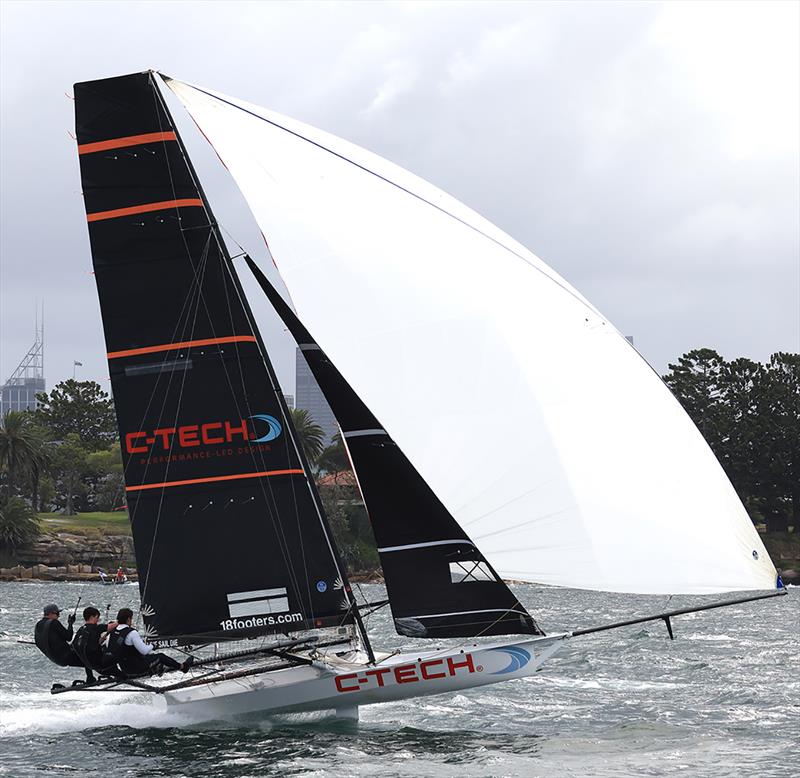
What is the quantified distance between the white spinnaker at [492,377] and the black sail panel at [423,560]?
759mm

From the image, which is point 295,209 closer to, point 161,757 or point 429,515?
point 429,515

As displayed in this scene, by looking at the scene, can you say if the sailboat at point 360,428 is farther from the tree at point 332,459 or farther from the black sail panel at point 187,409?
the tree at point 332,459

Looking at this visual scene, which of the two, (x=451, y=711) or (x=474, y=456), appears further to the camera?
(x=451, y=711)

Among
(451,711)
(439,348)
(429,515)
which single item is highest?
(439,348)

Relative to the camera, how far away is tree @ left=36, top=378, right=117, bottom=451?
9531cm

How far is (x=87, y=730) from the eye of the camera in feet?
52.4

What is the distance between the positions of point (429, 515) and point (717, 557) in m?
3.31

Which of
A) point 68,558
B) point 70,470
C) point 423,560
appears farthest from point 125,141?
point 70,470

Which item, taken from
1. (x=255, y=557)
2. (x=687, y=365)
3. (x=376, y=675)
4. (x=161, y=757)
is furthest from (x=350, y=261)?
(x=687, y=365)

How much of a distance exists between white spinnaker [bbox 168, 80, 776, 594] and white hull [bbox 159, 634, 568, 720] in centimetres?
140

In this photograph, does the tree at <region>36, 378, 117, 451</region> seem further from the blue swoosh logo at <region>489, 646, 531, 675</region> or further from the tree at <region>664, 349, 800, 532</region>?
the blue swoosh logo at <region>489, 646, 531, 675</region>

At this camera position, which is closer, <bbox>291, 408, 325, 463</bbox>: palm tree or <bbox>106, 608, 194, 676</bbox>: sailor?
<bbox>106, 608, 194, 676</bbox>: sailor

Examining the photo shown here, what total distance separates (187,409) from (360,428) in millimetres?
2169

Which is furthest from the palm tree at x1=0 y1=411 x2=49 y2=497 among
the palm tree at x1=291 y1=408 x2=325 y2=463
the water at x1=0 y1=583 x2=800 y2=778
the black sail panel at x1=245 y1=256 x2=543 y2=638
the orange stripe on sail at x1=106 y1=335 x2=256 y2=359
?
the black sail panel at x1=245 y1=256 x2=543 y2=638
